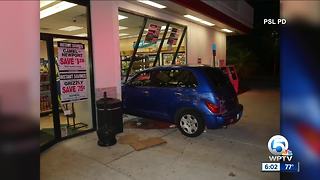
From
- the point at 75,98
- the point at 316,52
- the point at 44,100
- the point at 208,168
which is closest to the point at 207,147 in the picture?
the point at 208,168

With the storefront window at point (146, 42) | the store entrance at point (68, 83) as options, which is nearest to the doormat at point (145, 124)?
the store entrance at point (68, 83)

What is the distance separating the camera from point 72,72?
6.09m

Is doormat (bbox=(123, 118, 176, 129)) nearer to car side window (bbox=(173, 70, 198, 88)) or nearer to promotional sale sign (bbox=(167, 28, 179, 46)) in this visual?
car side window (bbox=(173, 70, 198, 88))

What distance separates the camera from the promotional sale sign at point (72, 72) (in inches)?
231

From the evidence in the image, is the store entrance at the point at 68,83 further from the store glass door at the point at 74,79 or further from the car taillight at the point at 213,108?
the car taillight at the point at 213,108

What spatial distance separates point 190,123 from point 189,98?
1.92ft

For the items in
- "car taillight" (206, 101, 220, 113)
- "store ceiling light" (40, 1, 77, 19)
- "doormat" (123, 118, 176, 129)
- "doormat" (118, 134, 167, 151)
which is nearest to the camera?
"doormat" (118, 134, 167, 151)

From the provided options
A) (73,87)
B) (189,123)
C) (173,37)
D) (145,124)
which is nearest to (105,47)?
(73,87)

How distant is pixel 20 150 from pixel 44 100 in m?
6.77

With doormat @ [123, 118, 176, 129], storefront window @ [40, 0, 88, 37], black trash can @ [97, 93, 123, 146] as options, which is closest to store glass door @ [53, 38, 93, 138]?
storefront window @ [40, 0, 88, 37]

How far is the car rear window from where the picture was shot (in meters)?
6.00

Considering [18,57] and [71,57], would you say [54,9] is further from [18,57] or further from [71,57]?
[18,57]

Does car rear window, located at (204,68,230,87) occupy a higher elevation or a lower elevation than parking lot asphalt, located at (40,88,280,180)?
higher

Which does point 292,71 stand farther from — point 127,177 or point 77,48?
point 77,48
